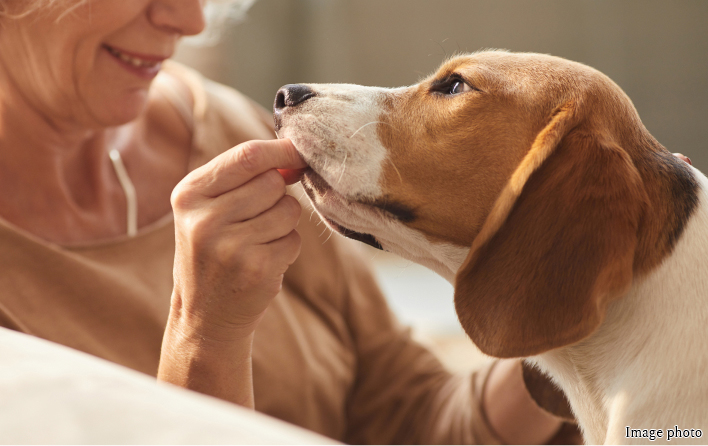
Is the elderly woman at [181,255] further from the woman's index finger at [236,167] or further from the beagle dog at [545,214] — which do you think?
the beagle dog at [545,214]

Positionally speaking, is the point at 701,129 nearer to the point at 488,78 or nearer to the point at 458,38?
the point at 458,38

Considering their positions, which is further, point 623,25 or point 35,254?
point 623,25

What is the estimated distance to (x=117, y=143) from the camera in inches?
52.5

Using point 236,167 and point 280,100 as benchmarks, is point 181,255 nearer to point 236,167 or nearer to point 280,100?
point 236,167

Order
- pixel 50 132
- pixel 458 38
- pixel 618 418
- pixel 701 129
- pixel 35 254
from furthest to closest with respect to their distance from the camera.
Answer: pixel 458 38, pixel 701 129, pixel 50 132, pixel 35 254, pixel 618 418

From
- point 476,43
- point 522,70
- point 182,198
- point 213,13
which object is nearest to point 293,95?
point 182,198

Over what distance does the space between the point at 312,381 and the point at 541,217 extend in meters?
0.65

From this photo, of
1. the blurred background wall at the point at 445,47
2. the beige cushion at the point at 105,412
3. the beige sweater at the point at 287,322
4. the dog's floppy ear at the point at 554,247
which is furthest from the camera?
the blurred background wall at the point at 445,47

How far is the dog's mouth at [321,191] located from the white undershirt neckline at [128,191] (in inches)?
18.1

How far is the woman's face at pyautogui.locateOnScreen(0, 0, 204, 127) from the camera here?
1041 mm

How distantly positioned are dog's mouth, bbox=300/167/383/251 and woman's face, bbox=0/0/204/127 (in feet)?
1.46

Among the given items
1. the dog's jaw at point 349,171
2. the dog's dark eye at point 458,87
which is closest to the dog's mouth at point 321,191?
the dog's jaw at point 349,171

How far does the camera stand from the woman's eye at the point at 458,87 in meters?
0.91

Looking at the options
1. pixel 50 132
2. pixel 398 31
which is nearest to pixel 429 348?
pixel 50 132
